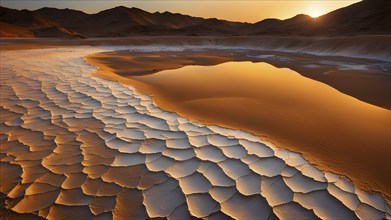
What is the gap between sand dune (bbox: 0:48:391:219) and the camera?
183 centimetres

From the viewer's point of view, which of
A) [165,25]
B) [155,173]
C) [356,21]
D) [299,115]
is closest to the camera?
[155,173]

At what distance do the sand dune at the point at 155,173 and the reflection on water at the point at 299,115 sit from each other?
15.2 inches

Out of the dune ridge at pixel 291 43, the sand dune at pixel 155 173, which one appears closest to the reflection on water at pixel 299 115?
the sand dune at pixel 155 173

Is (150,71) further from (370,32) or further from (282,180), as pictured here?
(370,32)

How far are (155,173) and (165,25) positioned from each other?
68.1m

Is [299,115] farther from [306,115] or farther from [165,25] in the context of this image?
[165,25]

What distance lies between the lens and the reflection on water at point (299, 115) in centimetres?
278

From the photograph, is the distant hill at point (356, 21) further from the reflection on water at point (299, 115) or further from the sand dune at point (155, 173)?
the sand dune at point (155, 173)

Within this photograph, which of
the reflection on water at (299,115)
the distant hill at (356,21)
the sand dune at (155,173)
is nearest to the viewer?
the sand dune at (155,173)

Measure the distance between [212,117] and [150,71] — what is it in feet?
16.0

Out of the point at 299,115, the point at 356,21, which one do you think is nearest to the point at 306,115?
the point at 299,115

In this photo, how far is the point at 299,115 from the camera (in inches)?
158

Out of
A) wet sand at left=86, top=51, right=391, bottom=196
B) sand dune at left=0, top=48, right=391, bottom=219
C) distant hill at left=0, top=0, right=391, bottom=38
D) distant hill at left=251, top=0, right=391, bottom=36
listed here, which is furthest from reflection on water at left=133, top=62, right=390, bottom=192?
distant hill at left=251, top=0, right=391, bottom=36

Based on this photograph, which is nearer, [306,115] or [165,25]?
[306,115]
